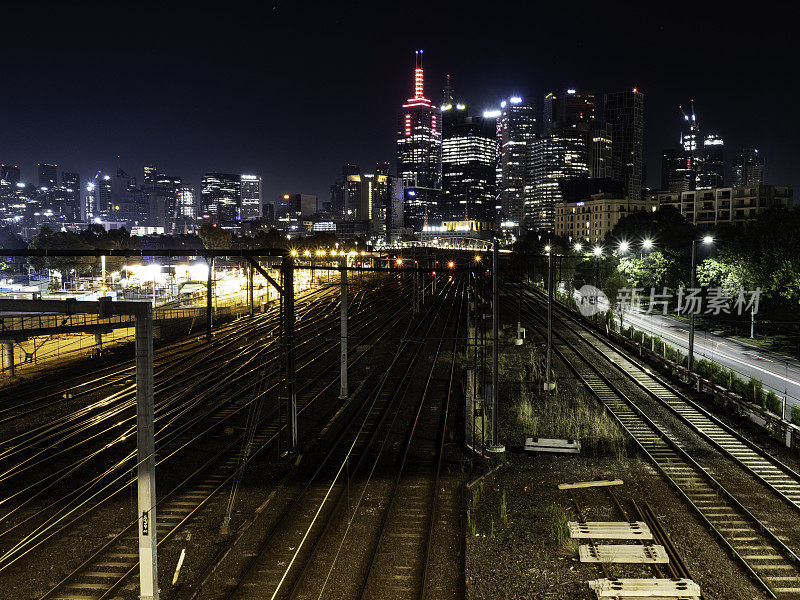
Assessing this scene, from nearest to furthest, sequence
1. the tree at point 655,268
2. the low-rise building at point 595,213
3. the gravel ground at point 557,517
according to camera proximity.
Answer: the gravel ground at point 557,517 < the tree at point 655,268 < the low-rise building at point 595,213

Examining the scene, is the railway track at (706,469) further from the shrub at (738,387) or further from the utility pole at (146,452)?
the utility pole at (146,452)

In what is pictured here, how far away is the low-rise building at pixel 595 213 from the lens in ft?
408

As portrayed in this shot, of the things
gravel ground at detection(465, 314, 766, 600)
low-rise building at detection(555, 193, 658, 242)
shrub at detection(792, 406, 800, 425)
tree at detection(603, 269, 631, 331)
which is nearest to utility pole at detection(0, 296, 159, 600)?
gravel ground at detection(465, 314, 766, 600)

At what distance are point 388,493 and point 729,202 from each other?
10498 centimetres

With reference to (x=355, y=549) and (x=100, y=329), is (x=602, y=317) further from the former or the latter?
(x=100, y=329)

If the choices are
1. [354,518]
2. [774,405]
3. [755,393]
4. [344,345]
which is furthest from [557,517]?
[755,393]

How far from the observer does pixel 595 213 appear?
128 metres

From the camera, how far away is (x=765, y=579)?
9.61 meters

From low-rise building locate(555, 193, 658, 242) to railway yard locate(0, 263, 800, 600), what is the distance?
354 ft

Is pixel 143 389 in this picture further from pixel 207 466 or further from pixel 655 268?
pixel 655 268

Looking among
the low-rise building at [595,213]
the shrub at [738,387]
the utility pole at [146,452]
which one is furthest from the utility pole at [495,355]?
the low-rise building at [595,213]

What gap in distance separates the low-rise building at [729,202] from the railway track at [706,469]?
7739 cm

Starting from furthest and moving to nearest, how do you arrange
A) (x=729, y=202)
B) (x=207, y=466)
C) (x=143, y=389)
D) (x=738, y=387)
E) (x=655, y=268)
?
(x=729, y=202) < (x=655, y=268) < (x=738, y=387) < (x=207, y=466) < (x=143, y=389)

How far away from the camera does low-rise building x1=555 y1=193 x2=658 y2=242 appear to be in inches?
4894
